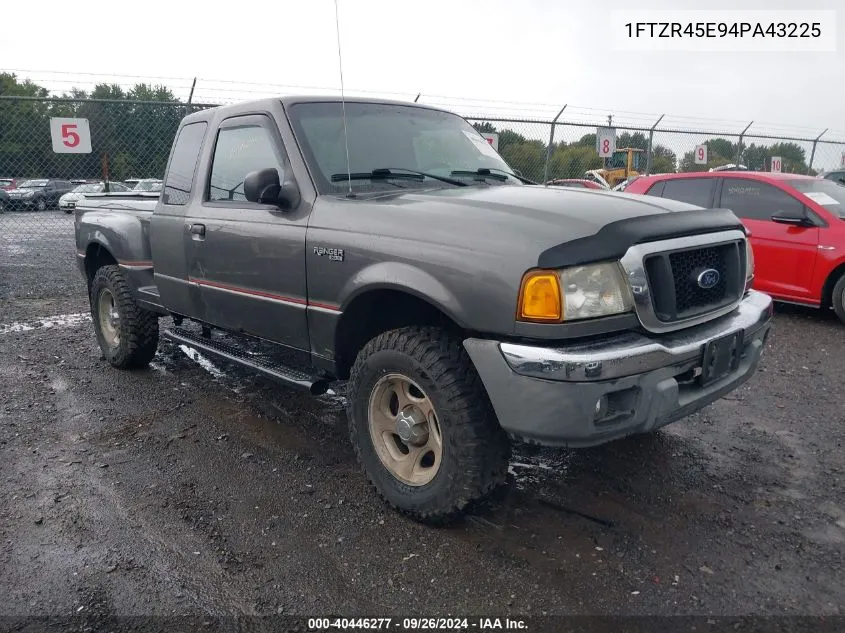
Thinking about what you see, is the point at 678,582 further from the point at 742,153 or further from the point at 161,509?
the point at 742,153

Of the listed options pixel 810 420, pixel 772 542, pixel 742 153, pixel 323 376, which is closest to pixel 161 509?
pixel 323 376

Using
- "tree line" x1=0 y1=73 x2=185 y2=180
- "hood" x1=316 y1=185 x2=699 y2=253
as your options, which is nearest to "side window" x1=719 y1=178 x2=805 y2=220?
"hood" x1=316 y1=185 x2=699 y2=253

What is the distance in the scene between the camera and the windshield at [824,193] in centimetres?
707

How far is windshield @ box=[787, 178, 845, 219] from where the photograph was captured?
7.07 meters

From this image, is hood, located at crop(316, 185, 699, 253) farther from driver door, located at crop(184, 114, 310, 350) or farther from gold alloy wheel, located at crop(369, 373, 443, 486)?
gold alloy wheel, located at crop(369, 373, 443, 486)

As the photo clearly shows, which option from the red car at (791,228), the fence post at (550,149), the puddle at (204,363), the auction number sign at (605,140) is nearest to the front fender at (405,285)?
the puddle at (204,363)

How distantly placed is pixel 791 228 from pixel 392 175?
5.45 m

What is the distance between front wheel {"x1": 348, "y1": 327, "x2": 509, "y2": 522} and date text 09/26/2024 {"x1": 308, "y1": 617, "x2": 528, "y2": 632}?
0.54 meters

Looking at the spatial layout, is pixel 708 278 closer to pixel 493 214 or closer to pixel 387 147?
pixel 493 214

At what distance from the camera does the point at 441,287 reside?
2762mm

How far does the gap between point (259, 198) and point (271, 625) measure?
79.0 inches

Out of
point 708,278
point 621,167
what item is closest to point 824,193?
point 708,278

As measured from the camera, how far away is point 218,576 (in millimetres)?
2699

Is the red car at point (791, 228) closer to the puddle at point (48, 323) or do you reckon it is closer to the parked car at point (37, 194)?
the puddle at point (48, 323)
